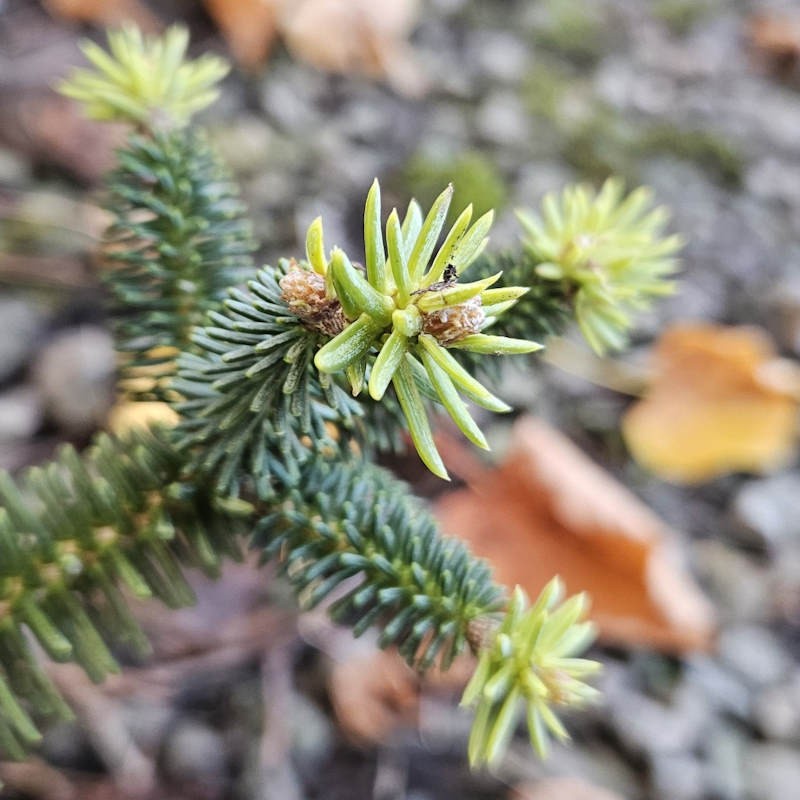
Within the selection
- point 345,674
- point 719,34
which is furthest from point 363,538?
point 719,34

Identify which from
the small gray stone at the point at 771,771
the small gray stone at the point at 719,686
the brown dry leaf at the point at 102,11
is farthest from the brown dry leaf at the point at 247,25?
the small gray stone at the point at 771,771

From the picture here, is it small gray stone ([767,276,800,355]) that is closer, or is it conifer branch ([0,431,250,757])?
conifer branch ([0,431,250,757])

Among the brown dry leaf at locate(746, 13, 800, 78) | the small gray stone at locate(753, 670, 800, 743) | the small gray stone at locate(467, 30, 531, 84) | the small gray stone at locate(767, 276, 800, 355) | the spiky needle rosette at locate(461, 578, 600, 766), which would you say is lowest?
the small gray stone at locate(753, 670, 800, 743)

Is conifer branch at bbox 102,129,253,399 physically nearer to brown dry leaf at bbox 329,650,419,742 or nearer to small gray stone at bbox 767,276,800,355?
brown dry leaf at bbox 329,650,419,742

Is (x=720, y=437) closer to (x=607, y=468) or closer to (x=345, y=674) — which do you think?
(x=607, y=468)

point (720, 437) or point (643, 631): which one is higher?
point (720, 437)

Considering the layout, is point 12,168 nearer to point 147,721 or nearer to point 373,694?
point 147,721

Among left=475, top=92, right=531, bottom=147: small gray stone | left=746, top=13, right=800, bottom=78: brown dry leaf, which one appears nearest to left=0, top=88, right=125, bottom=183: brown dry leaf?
left=475, top=92, right=531, bottom=147: small gray stone
